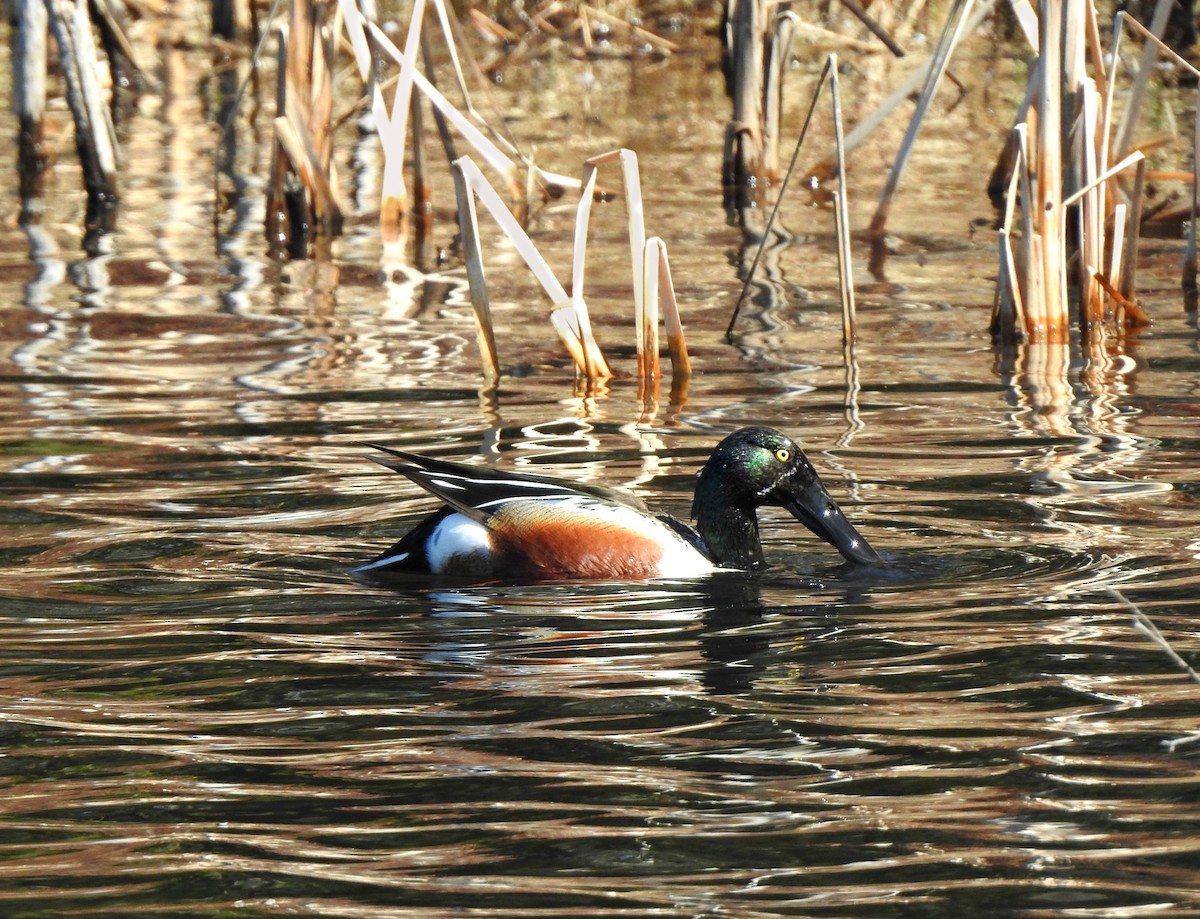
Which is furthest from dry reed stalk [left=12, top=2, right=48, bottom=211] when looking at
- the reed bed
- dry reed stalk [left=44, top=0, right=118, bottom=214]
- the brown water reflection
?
the brown water reflection

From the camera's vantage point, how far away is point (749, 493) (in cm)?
577

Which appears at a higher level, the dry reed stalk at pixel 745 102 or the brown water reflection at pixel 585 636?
the dry reed stalk at pixel 745 102

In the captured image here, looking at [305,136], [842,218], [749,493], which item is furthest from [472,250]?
[305,136]

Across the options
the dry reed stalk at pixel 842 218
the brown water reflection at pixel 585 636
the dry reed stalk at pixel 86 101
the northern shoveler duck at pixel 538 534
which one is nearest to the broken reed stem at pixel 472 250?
the brown water reflection at pixel 585 636

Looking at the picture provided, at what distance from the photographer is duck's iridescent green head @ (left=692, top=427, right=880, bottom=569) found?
5.73 m

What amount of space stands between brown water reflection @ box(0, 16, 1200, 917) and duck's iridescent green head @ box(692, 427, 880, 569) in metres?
0.15

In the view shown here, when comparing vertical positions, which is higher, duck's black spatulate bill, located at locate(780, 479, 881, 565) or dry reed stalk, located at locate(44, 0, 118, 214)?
dry reed stalk, located at locate(44, 0, 118, 214)

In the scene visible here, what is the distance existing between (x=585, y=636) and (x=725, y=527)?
39.2 inches

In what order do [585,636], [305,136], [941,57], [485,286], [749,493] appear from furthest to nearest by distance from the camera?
[305,136] → [941,57] → [485,286] → [749,493] → [585,636]

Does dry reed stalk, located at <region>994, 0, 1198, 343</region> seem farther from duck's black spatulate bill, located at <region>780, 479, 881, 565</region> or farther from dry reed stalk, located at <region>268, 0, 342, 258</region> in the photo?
dry reed stalk, located at <region>268, 0, 342, 258</region>

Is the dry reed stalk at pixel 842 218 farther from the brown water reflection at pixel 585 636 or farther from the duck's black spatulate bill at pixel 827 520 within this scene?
the duck's black spatulate bill at pixel 827 520

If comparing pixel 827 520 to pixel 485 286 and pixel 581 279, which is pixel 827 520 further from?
pixel 485 286

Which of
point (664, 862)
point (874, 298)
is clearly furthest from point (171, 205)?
point (664, 862)

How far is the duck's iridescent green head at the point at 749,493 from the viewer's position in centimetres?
573
